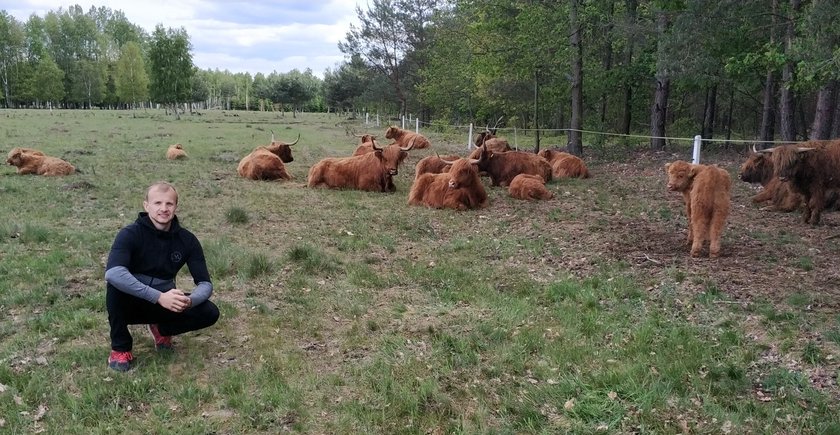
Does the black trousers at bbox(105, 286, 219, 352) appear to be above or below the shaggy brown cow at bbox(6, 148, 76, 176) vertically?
below

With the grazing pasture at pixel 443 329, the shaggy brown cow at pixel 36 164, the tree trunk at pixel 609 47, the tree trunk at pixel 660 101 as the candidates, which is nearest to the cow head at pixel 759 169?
the grazing pasture at pixel 443 329

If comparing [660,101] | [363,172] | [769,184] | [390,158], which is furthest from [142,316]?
[660,101]

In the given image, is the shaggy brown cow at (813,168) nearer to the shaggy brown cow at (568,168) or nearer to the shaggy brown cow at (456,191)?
the shaggy brown cow at (456,191)

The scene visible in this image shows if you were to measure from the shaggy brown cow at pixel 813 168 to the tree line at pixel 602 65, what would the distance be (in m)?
1.23

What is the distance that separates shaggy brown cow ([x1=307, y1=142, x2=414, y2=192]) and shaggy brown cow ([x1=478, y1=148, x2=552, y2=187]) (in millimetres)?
1882

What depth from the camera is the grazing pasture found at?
3547 mm

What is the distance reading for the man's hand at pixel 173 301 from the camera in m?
3.82

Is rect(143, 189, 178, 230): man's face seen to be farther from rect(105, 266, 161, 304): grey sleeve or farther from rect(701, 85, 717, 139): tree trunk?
rect(701, 85, 717, 139): tree trunk

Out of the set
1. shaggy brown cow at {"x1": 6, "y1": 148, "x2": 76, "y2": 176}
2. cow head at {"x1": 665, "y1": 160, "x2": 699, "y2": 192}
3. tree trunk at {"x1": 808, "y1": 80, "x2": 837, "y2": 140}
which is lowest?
shaggy brown cow at {"x1": 6, "y1": 148, "x2": 76, "y2": 176}

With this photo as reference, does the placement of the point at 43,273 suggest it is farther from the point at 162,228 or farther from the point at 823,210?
the point at 823,210

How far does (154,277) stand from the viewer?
13.5ft

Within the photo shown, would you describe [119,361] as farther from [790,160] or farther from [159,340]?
[790,160]

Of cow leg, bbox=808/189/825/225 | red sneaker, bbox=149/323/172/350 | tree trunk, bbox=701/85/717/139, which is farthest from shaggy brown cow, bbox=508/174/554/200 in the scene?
tree trunk, bbox=701/85/717/139

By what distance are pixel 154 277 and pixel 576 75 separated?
601 inches
